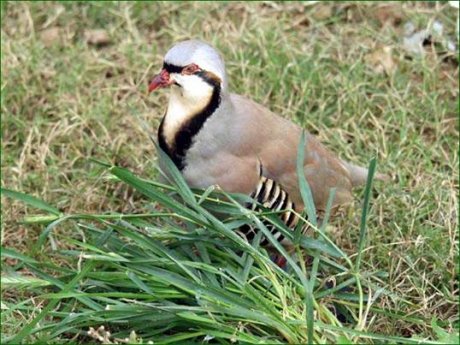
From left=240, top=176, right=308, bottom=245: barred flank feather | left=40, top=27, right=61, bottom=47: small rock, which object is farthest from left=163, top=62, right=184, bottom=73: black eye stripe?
left=40, top=27, right=61, bottom=47: small rock

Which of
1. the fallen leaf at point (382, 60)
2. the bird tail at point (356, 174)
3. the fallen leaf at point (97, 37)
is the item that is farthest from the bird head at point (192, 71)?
the fallen leaf at point (97, 37)

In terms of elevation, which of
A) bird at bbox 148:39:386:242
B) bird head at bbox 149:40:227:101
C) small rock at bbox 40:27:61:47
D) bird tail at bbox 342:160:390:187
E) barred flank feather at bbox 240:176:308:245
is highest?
bird head at bbox 149:40:227:101

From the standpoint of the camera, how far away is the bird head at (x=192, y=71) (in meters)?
3.18

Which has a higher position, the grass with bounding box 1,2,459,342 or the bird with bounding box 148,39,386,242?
the bird with bounding box 148,39,386,242

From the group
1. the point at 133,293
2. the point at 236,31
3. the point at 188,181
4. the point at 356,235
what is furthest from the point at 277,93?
the point at 133,293

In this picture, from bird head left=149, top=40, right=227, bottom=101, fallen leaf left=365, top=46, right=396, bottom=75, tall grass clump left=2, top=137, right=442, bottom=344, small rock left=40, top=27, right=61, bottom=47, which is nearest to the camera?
tall grass clump left=2, top=137, right=442, bottom=344

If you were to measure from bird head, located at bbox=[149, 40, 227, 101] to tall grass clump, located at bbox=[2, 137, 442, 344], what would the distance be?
0.98ft

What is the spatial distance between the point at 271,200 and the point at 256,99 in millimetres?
969

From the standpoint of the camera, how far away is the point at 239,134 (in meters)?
3.26

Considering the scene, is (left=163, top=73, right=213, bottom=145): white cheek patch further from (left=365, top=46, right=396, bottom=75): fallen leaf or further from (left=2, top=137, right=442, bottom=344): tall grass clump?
(left=365, top=46, right=396, bottom=75): fallen leaf

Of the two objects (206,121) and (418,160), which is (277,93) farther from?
(206,121)

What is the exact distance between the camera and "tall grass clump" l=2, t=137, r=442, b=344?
277cm

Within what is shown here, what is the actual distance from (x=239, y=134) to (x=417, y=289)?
2.49ft

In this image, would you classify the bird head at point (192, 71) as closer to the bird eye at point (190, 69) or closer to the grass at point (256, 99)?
the bird eye at point (190, 69)
